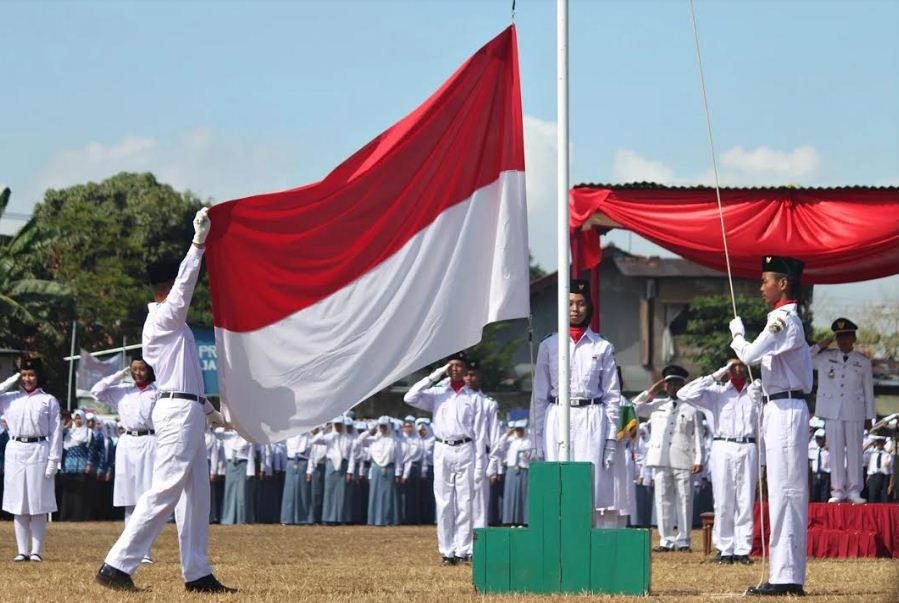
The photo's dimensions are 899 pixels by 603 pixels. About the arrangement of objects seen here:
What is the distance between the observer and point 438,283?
11.1 metres

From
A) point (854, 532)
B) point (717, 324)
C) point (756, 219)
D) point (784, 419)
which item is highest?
point (717, 324)

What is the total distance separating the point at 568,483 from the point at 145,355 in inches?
130

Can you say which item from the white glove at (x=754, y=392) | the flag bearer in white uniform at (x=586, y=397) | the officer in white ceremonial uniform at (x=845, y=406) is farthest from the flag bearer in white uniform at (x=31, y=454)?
the officer in white ceremonial uniform at (x=845, y=406)

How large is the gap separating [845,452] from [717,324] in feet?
121

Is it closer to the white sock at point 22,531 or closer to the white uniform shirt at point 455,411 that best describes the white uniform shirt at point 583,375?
the white uniform shirt at point 455,411

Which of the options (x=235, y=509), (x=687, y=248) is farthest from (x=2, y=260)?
(x=687, y=248)

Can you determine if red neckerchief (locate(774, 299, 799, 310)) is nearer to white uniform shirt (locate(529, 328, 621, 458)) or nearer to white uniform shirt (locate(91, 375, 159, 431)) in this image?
white uniform shirt (locate(529, 328, 621, 458))

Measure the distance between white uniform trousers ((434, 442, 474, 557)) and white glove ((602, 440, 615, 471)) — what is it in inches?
136

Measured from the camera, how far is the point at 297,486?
30844 millimetres

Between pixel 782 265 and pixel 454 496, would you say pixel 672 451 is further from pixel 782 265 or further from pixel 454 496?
pixel 782 265

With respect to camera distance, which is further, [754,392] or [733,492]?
[733,492]

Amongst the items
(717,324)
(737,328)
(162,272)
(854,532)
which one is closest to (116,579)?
(162,272)

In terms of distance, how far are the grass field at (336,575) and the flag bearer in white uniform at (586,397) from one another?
1134 mm

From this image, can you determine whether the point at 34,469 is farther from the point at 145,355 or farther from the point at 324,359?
the point at 324,359
